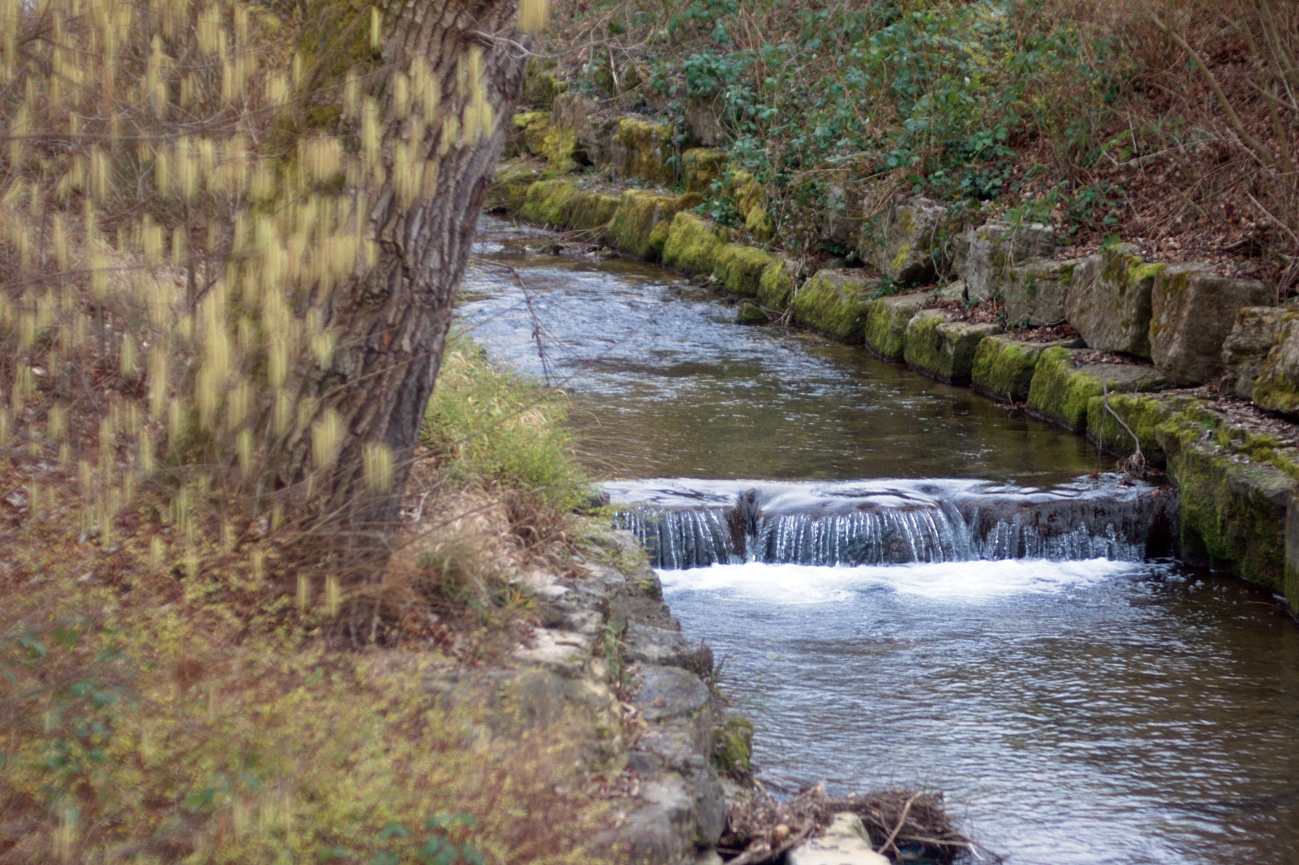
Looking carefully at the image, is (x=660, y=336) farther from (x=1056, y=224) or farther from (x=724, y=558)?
(x=724, y=558)

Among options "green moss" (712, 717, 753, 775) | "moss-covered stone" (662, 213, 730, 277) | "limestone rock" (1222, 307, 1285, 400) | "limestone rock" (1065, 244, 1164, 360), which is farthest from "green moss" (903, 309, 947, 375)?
"green moss" (712, 717, 753, 775)

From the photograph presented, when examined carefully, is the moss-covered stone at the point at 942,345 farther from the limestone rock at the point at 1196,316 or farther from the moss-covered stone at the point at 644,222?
the moss-covered stone at the point at 644,222

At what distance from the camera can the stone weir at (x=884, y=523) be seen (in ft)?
28.7

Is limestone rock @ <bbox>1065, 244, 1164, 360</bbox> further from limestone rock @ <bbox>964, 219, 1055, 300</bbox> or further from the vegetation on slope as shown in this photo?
limestone rock @ <bbox>964, 219, 1055, 300</bbox>

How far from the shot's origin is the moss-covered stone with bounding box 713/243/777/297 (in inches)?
676

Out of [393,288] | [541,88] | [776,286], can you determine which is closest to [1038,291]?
[776,286]

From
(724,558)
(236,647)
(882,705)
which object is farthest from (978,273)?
(236,647)

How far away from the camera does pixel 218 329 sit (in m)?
3.16

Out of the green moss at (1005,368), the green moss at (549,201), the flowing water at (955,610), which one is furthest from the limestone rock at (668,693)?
the green moss at (549,201)

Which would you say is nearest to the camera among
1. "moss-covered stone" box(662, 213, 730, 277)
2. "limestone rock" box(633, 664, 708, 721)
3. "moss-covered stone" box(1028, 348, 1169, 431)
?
"limestone rock" box(633, 664, 708, 721)

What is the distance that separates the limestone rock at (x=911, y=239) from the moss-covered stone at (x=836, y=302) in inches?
15.3

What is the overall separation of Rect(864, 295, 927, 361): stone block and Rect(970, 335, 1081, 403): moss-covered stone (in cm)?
131

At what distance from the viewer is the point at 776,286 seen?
1642 centimetres

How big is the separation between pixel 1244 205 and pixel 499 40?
8.11m
